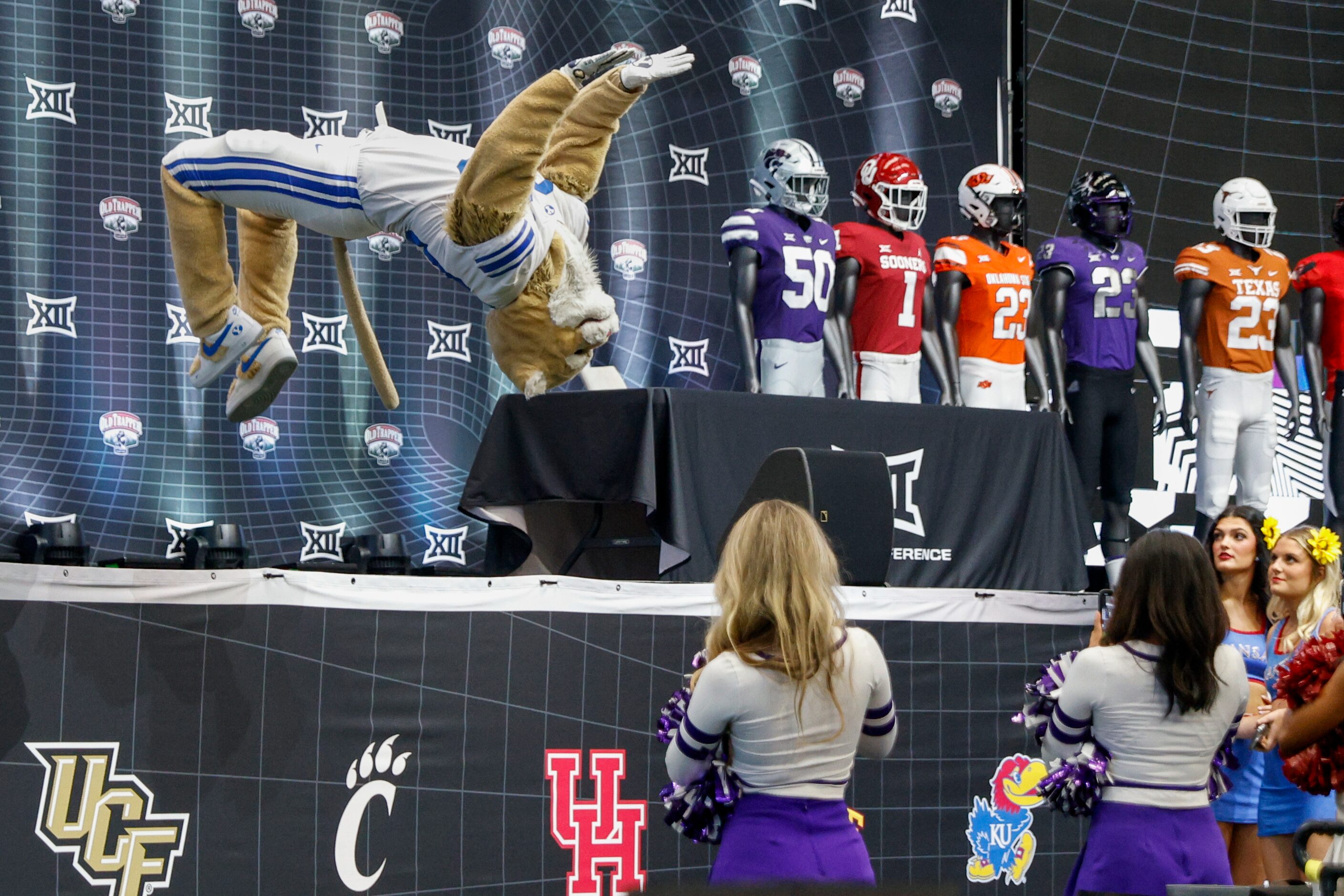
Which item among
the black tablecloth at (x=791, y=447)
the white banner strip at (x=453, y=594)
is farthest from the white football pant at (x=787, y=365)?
the white banner strip at (x=453, y=594)

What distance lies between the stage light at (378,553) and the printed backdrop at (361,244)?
306 millimetres

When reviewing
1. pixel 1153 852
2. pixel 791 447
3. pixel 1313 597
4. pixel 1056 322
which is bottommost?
pixel 1153 852

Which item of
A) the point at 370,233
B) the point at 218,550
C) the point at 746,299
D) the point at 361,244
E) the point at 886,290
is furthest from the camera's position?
the point at 361,244

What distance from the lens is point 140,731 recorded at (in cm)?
372

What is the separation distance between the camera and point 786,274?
5.23m

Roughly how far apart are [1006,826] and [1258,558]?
3.90 ft

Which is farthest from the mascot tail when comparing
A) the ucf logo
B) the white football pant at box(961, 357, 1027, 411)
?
the white football pant at box(961, 357, 1027, 411)

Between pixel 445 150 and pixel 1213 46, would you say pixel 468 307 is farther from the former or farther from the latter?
pixel 1213 46

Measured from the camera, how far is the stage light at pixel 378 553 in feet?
17.2

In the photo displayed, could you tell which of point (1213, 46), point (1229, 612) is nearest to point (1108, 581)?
point (1229, 612)

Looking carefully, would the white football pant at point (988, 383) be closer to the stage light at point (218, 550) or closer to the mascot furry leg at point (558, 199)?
the mascot furry leg at point (558, 199)

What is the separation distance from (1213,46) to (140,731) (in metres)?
5.83

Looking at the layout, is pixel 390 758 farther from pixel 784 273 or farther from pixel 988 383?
pixel 988 383

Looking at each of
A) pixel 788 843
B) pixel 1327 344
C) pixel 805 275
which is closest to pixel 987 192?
pixel 805 275
